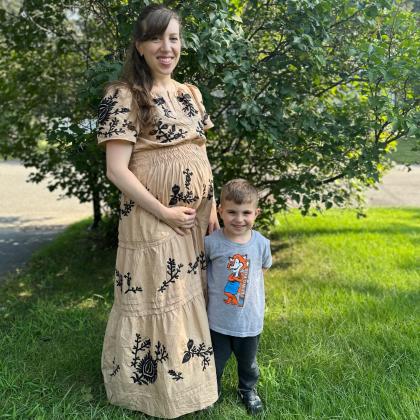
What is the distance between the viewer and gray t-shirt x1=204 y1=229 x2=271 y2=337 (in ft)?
7.57

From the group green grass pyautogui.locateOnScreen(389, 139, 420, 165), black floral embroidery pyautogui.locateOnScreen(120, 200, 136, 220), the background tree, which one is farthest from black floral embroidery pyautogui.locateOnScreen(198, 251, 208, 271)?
green grass pyautogui.locateOnScreen(389, 139, 420, 165)

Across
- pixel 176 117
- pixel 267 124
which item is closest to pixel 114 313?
pixel 176 117

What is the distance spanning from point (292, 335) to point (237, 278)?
109 centimetres

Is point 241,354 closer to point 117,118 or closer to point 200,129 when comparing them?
point 200,129

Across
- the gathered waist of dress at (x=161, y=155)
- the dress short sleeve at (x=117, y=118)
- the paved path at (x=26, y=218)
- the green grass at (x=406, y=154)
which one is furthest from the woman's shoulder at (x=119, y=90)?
the paved path at (x=26, y=218)

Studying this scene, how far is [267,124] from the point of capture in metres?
3.20

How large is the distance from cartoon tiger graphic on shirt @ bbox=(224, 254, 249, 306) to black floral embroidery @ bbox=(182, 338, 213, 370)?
25 centimetres

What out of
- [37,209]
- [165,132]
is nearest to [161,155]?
[165,132]

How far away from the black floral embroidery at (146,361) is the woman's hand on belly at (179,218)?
1.64 feet

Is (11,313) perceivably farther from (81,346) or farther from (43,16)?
(43,16)

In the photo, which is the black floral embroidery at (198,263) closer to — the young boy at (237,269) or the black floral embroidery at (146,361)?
the young boy at (237,269)

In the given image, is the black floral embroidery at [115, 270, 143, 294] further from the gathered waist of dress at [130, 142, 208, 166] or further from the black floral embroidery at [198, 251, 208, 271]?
the gathered waist of dress at [130, 142, 208, 166]

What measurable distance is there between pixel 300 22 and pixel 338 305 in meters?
1.89

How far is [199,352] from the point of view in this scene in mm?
2320
